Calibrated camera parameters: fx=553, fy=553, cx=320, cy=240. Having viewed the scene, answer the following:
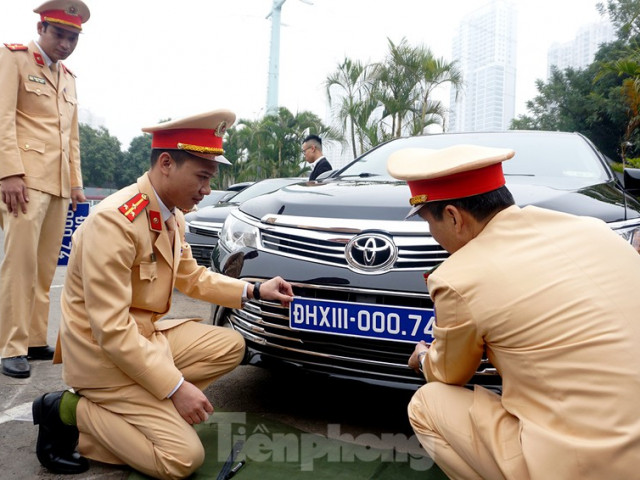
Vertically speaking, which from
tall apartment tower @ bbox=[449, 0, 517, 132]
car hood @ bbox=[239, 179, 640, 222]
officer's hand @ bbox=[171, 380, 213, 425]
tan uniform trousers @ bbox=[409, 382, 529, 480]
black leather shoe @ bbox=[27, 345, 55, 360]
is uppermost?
tall apartment tower @ bbox=[449, 0, 517, 132]

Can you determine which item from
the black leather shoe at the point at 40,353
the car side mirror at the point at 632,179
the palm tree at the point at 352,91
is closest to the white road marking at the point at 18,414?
the black leather shoe at the point at 40,353

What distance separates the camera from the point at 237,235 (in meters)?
2.38

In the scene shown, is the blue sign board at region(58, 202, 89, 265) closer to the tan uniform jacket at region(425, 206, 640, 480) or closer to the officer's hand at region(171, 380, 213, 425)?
the officer's hand at region(171, 380, 213, 425)

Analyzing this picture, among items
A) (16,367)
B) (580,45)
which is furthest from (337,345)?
(580,45)

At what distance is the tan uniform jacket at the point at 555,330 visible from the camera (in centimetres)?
116

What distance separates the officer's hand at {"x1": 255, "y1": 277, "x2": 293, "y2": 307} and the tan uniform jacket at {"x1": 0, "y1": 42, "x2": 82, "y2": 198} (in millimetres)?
1476

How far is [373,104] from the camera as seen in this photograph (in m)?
13.4

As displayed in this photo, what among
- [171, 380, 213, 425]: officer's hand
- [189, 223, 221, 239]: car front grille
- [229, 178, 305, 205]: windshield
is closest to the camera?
[171, 380, 213, 425]: officer's hand

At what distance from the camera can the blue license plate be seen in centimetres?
182

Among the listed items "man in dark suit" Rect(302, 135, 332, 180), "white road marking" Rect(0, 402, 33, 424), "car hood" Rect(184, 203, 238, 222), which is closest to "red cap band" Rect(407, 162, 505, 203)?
"white road marking" Rect(0, 402, 33, 424)

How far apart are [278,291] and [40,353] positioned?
172 cm

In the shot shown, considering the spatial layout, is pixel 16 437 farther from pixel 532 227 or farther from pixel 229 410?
pixel 532 227

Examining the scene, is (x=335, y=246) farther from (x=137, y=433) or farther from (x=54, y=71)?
(x=54, y=71)

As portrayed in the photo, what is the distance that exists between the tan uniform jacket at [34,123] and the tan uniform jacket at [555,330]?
89.8 inches
